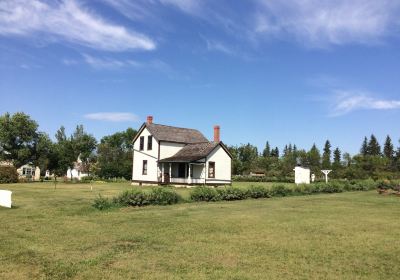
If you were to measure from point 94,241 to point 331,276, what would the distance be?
5.99m

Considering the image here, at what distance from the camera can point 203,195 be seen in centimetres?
2292

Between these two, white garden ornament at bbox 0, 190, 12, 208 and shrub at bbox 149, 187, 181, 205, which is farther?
shrub at bbox 149, 187, 181, 205

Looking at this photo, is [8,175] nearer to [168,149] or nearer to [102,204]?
[168,149]

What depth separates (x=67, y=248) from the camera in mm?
9773

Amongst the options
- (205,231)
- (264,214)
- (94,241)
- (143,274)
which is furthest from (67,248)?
(264,214)

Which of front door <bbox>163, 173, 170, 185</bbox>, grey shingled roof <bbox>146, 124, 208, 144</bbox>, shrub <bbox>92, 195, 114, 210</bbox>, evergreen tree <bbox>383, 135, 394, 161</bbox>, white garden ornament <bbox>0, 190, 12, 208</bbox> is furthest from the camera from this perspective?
evergreen tree <bbox>383, 135, 394, 161</bbox>

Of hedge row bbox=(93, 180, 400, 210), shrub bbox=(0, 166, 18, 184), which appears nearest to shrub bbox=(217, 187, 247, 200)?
hedge row bbox=(93, 180, 400, 210)

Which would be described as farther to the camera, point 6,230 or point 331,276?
point 6,230

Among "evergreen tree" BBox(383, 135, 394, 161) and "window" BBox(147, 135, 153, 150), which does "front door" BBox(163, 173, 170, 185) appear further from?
"evergreen tree" BBox(383, 135, 394, 161)

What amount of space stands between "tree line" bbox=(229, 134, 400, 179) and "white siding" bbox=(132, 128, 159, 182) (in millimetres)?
20398

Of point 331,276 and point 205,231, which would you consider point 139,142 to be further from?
point 331,276

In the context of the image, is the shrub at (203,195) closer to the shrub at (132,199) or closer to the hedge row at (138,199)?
the hedge row at (138,199)

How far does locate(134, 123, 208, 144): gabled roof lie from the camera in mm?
45656

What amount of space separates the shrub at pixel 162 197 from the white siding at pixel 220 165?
67.6ft
